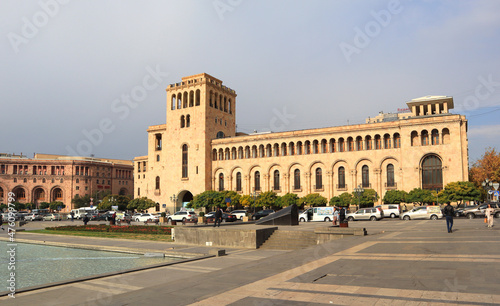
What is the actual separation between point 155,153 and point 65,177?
4507 cm


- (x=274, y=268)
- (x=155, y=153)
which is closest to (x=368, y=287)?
(x=274, y=268)

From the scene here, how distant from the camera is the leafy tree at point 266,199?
57500 millimetres

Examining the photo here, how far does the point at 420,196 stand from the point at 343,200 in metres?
9.68

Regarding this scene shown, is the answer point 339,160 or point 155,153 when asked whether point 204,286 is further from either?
point 155,153

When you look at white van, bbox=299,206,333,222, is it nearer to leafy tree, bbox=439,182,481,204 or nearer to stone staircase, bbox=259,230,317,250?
leafy tree, bbox=439,182,481,204

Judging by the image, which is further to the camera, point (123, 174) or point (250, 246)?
point (123, 174)

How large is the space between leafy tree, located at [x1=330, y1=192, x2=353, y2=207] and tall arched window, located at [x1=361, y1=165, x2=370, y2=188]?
317 centimetres

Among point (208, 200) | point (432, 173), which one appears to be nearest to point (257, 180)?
point (208, 200)

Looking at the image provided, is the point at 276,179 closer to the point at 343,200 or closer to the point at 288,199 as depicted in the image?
the point at 288,199

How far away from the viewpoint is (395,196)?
165 feet

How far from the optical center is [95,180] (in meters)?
111

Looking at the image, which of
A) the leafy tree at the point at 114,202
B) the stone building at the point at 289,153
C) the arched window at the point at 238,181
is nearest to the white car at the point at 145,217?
the stone building at the point at 289,153

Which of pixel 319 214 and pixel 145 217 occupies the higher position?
pixel 319 214

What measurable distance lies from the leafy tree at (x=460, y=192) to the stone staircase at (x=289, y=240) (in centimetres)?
3280
